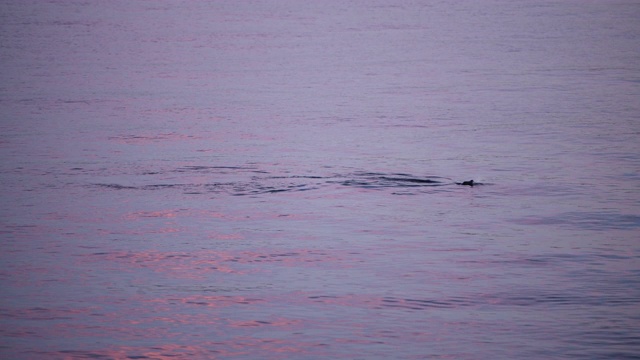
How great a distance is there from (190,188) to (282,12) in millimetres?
43243

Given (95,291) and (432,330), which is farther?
(95,291)

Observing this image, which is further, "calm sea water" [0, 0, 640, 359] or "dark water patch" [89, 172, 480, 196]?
"dark water patch" [89, 172, 480, 196]

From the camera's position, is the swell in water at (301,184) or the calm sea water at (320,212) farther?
the swell in water at (301,184)

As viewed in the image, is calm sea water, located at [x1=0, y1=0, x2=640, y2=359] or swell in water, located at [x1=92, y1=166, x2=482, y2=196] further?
swell in water, located at [x1=92, y1=166, x2=482, y2=196]

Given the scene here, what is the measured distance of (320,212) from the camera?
44.3 ft

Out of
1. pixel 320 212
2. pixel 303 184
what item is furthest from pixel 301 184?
pixel 320 212

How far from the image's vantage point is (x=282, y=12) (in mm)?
57188

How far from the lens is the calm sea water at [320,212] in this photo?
9.19 meters

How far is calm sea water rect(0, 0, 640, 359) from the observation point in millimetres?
9188

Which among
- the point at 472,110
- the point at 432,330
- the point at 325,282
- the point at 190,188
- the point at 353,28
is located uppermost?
the point at 353,28

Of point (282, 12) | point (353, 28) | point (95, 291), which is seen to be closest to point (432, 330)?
point (95, 291)

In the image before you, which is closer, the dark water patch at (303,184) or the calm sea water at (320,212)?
the calm sea water at (320,212)

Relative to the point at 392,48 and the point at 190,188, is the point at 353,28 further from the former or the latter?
the point at 190,188

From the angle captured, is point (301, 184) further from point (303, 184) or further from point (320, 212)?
point (320, 212)
